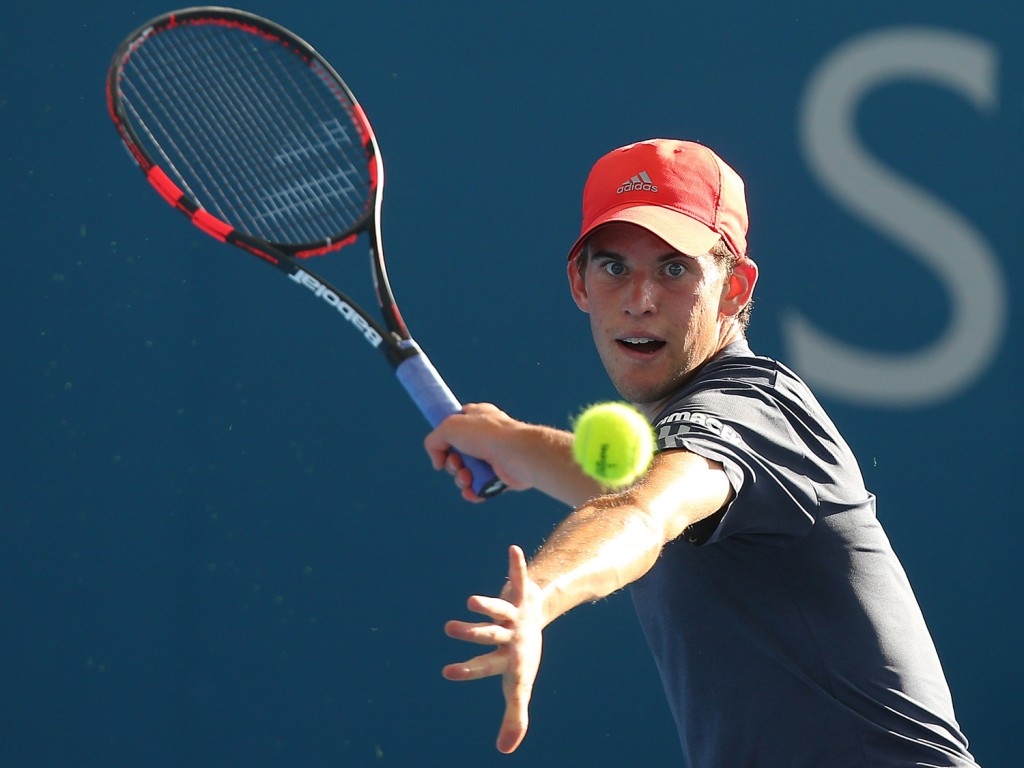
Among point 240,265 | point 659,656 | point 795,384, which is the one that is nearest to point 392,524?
point 240,265

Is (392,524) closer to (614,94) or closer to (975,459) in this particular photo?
(614,94)

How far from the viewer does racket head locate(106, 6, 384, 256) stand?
7.68 feet

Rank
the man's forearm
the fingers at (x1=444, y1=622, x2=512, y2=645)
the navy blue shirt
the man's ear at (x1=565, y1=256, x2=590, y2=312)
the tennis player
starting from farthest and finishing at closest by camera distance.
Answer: the man's ear at (x1=565, y1=256, x2=590, y2=312) < the navy blue shirt < the tennis player < the man's forearm < the fingers at (x1=444, y1=622, x2=512, y2=645)

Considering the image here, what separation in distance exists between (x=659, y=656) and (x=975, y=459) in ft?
5.30

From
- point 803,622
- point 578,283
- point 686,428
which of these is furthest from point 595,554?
point 578,283

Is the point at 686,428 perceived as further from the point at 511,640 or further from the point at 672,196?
the point at 672,196

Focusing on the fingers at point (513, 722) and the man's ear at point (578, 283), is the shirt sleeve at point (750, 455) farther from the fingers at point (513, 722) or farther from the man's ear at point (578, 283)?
the man's ear at point (578, 283)

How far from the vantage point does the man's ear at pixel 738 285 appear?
179 cm

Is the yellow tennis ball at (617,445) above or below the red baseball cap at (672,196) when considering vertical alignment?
below

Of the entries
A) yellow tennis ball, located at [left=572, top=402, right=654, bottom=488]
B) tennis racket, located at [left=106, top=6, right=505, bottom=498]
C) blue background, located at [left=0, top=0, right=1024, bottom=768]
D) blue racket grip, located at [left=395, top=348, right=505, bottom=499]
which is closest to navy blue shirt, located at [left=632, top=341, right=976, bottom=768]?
yellow tennis ball, located at [left=572, top=402, right=654, bottom=488]

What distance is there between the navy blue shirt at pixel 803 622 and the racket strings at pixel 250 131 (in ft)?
3.58

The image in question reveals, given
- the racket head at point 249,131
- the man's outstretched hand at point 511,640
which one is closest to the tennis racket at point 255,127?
the racket head at point 249,131

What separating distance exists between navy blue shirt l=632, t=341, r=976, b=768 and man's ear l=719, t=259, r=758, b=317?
10.5 inches

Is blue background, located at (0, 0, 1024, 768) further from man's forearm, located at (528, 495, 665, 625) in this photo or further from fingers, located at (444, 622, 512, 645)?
fingers, located at (444, 622, 512, 645)
